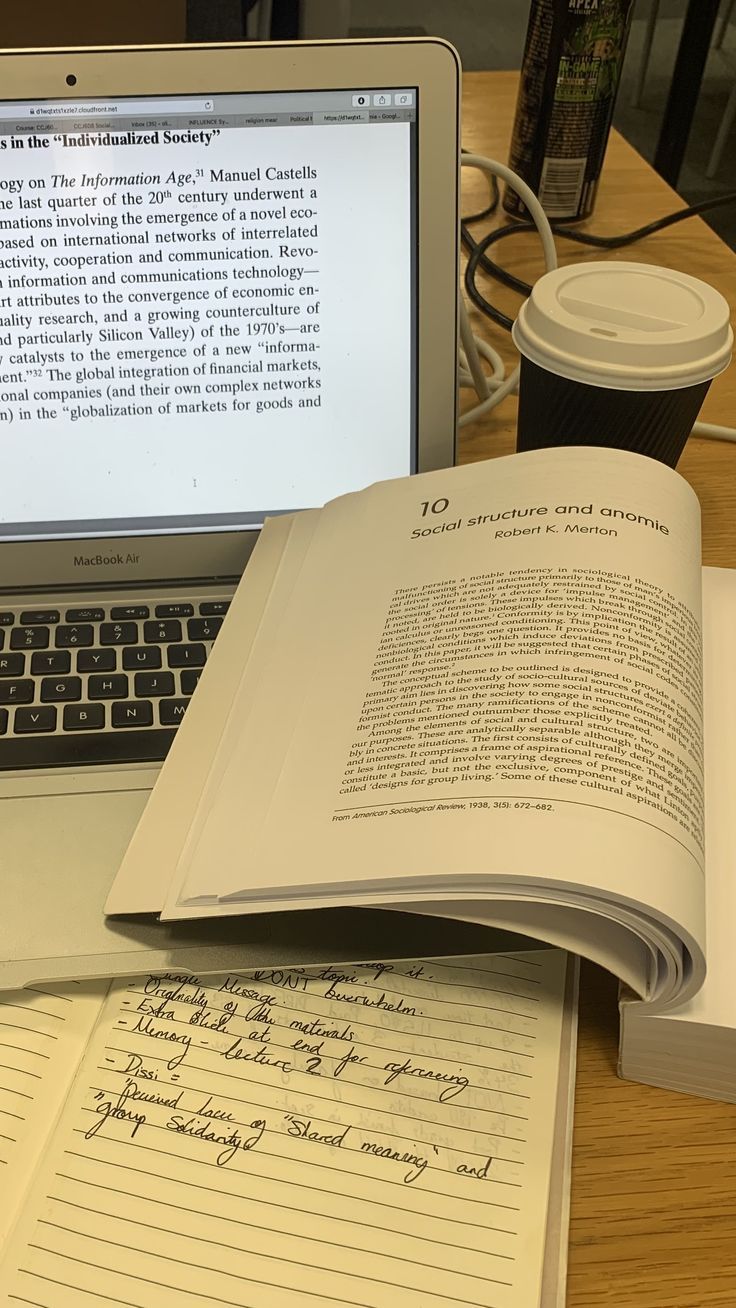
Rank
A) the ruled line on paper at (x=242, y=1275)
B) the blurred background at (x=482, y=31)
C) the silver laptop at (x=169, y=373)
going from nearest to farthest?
the ruled line on paper at (x=242, y=1275), the silver laptop at (x=169, y=373), the blurred background at (x=482, y=31)

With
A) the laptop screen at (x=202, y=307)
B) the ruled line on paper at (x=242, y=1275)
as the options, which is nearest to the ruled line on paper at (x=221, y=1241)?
the ruled line on paper at (x=242, y=1275)

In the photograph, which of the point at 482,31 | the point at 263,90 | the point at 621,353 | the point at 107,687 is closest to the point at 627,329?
the point at 621,353

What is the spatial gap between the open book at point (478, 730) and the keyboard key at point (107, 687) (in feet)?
0.18

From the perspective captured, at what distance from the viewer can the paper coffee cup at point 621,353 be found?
443 mm

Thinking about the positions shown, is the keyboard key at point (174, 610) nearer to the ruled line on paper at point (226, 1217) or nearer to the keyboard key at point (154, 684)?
the keyboard key at point (154, 684)

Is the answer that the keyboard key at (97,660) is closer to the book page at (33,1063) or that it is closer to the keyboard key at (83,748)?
the keyboard key at (83,748)

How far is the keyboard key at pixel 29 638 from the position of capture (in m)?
0.47

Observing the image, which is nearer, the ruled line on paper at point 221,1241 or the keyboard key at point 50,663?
the ruled line on paper at point 221,1241

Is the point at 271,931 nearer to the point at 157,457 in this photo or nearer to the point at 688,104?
the point at 157,457

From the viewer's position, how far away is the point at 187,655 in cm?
47

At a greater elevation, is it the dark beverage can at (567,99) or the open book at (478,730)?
the dark beverage can at (567,99)

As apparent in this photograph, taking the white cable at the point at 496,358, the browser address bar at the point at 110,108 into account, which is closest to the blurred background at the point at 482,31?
the white cable at the point at 496,358

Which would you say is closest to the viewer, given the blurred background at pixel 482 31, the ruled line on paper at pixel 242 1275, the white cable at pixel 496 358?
the ruled line on paper at pixel 242 1275

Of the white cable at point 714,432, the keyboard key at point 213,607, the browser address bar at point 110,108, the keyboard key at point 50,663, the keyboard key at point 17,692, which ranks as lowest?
the keyboard key at point 17,692
